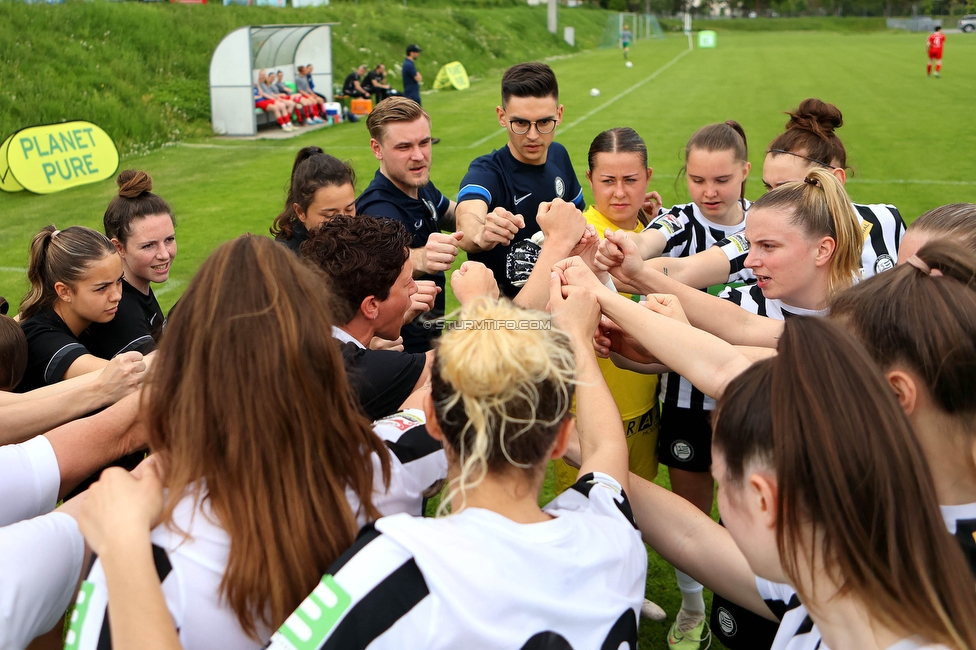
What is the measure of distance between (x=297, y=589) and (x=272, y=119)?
19341 millimetres

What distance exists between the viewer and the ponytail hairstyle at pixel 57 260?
3.44 meters

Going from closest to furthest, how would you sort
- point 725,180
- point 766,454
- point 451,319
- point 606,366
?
point 766,454
point 451,319
point 606,366
point 725,180

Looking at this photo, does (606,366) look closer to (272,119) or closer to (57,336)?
(57,336)

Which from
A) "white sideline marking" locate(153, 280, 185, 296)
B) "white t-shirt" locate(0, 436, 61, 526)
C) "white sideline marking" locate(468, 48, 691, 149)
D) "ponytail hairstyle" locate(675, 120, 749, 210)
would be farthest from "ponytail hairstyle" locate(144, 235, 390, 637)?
"white sideline marking" locate(468, 48, 691, 149)

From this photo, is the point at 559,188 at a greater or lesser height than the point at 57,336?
greater

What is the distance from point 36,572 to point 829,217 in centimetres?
285

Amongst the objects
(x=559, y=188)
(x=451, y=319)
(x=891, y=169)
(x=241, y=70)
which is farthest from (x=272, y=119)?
(x=451, y=319)

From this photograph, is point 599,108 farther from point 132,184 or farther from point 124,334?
point 124,334

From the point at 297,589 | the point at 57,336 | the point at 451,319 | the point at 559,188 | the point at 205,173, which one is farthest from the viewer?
the point at 205,173

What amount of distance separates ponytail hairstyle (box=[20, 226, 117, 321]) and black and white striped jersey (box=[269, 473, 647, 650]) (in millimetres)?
2552

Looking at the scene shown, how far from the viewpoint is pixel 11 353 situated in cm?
305

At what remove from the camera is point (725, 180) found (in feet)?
13.3

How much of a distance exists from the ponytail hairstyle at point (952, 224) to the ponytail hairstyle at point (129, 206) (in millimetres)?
3793

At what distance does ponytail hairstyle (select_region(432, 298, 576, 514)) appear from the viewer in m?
1.58
